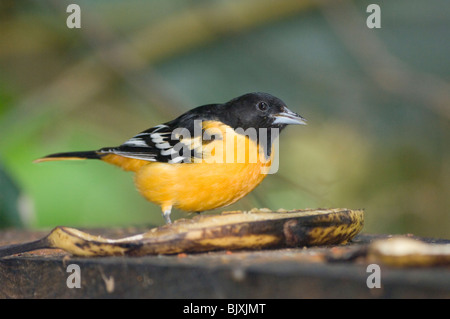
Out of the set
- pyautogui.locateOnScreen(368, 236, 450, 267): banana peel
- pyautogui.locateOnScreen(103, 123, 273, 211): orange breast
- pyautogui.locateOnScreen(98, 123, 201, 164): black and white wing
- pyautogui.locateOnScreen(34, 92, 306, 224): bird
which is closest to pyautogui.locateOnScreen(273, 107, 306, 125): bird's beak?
pyautogui.locateOnScreen(34, 92, 306, 224): bird

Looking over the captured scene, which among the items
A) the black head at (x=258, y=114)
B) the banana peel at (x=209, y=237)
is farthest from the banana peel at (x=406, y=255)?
the black head at (x=258, y=114)

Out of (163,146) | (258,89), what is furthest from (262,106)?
(258,89)

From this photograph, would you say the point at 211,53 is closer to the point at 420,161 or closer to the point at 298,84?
the point at 298,84

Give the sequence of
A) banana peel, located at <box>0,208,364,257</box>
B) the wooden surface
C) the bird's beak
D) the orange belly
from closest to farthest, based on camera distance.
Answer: the wooden surface, banana peel, located at <box>0,208,364,257</box>, the orange belly, the bird's beak

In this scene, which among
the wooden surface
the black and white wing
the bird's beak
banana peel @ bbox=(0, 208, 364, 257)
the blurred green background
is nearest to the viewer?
the wooden surface

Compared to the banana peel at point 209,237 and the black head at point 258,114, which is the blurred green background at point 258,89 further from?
the banana peel at point 209,237

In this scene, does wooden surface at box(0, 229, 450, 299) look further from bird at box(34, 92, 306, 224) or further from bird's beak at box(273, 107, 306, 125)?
bird's beak at box(273, 107, 306, 125)
